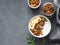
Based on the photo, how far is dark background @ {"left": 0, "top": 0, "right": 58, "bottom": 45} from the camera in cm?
248

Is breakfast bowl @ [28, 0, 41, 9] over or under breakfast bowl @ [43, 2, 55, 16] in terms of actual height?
over

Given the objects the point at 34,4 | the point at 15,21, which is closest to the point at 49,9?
the point at 34,4

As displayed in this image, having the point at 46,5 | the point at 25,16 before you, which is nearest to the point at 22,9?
the point at 25,16

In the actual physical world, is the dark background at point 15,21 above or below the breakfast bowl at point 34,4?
below

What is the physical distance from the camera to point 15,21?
254 cm

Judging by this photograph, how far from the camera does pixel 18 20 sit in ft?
8.34

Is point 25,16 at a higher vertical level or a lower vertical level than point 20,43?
higher

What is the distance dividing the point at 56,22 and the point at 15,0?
486mm

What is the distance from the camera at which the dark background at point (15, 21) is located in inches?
97.7

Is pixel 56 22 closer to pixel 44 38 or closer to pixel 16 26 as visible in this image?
pixel 44 38

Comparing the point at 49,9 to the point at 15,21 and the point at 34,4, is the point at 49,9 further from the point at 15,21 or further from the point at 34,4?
the point at 15,21

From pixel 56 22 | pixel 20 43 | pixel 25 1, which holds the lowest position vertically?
pixel 20 43

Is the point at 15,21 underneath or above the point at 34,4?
underneath

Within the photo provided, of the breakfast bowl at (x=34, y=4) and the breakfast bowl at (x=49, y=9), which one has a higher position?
the breakfast bowl at (x=34, y=4)
